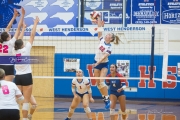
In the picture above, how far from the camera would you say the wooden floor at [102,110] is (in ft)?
50.4

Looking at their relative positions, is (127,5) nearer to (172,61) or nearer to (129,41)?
(129,41)

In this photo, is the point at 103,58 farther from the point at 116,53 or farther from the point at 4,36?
the point at 116,53

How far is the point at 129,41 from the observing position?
66.1 ft

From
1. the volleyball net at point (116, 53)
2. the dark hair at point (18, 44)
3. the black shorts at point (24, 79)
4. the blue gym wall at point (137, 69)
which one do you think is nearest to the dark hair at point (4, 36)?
the dark hair at point (18, 44)

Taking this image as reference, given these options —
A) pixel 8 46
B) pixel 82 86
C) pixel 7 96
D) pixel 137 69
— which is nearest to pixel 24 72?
pixel 8 46

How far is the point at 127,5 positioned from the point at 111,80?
6893mm

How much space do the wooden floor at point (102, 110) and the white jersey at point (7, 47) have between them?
3059mm

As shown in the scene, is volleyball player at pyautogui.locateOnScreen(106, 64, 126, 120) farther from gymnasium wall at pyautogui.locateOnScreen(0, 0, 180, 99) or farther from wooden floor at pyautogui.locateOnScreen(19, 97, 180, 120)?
gymnasium wall at pyautogui.locateOnScreen(0, 0, 180, 99)

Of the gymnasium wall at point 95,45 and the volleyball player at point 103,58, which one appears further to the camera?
the gymnasium wall at point 95,45

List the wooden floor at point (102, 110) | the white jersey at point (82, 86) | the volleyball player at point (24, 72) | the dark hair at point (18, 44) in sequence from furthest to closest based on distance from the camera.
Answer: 1. the wooden floor at point (102, 110)
2. the white jersey at point (82, 86)
3. the volleyball player at point (24, 72)
4. the dark hair at point (18, 44)

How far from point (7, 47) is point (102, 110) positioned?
5754 millimetres

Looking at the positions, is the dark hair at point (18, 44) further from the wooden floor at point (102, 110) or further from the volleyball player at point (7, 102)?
the wooden floor at point (102, 110)

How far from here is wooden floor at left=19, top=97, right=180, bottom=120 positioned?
50.4 ft

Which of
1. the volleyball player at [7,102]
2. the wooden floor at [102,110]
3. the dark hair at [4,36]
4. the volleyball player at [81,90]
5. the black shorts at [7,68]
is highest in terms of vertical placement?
the dark hair at [4,36]
